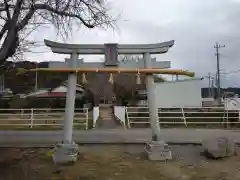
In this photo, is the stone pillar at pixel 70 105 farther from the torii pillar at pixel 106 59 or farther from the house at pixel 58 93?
the house at pixel 58 93

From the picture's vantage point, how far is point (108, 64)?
1082 centimetres

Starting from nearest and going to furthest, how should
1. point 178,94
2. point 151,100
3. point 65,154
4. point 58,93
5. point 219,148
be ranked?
1. point 65,154
2. point 219,148
3. point 151,100
4. point 178,94
5. point 58,93

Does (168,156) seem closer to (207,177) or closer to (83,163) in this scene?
(207,177)

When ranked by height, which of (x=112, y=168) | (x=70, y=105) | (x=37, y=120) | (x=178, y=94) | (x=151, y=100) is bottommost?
(x=112, y=168)

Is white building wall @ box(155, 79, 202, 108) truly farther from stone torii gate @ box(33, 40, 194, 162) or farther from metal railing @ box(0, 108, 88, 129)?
stone torii gate @ box(33, 40, 194, 162)

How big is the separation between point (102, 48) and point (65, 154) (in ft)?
10.6

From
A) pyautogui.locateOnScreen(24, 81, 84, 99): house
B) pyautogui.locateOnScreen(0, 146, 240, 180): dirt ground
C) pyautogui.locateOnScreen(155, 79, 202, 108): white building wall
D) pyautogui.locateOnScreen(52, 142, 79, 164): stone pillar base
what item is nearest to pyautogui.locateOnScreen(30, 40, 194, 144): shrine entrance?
pyautogui.locateOnScreen(52, 142, 79, 164): stone pillar base

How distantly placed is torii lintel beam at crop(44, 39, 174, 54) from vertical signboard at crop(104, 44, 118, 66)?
12 centimetres

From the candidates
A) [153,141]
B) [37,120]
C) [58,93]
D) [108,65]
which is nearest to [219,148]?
[153,141]

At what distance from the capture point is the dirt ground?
9.15 meters

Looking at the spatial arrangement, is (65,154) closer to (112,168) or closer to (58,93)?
(112,168)

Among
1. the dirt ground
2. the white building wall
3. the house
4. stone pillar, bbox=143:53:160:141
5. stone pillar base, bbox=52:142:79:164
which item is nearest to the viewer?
the dirt ground

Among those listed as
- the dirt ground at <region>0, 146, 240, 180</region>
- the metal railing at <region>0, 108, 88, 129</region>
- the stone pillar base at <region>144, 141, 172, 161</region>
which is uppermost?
the metal railing at <region>0, 108, 88, 129</region>

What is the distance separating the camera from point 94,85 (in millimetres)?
53875
